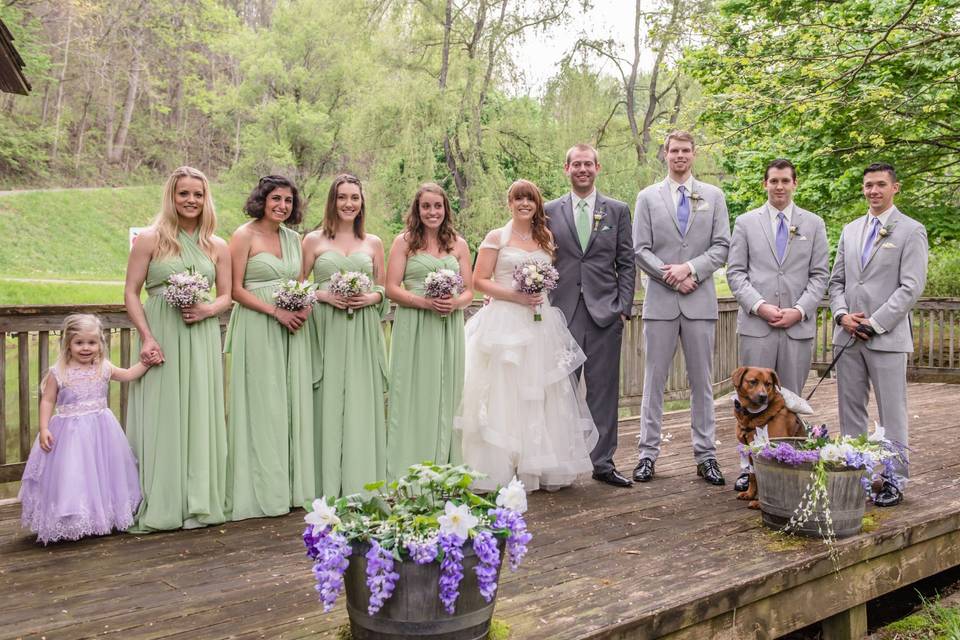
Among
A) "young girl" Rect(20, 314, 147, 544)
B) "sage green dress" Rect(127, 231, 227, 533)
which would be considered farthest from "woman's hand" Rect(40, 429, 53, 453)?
"sage green dress" Rect(127, 231, 227, 533)

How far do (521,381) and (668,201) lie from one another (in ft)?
5.36

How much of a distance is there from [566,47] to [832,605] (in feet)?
64.0

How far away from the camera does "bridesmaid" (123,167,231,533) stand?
14.9 ft

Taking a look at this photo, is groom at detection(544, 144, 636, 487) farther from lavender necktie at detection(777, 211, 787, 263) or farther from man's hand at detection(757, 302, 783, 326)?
lavender necktie at detection(777, 211, 787, 263)

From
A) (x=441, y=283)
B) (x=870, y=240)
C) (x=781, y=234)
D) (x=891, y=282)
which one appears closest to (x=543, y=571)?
(x=441, y=283)

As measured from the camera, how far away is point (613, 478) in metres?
5.51

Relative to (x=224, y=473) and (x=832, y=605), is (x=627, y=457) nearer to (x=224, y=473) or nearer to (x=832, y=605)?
(x=832, y=605)

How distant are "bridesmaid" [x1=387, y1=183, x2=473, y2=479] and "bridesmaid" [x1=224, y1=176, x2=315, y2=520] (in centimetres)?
58

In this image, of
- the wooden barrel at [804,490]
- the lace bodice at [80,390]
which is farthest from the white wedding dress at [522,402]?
the lace bodice at [80,390]

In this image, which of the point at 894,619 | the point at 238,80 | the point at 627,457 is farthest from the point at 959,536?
the point at 238,80

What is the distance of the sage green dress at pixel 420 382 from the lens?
520 centimetres

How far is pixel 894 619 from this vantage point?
18.3 ft

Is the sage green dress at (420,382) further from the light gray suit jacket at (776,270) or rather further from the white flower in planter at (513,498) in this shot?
the white flower in planter at (513,498)

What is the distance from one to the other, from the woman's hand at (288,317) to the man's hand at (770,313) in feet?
9.70
